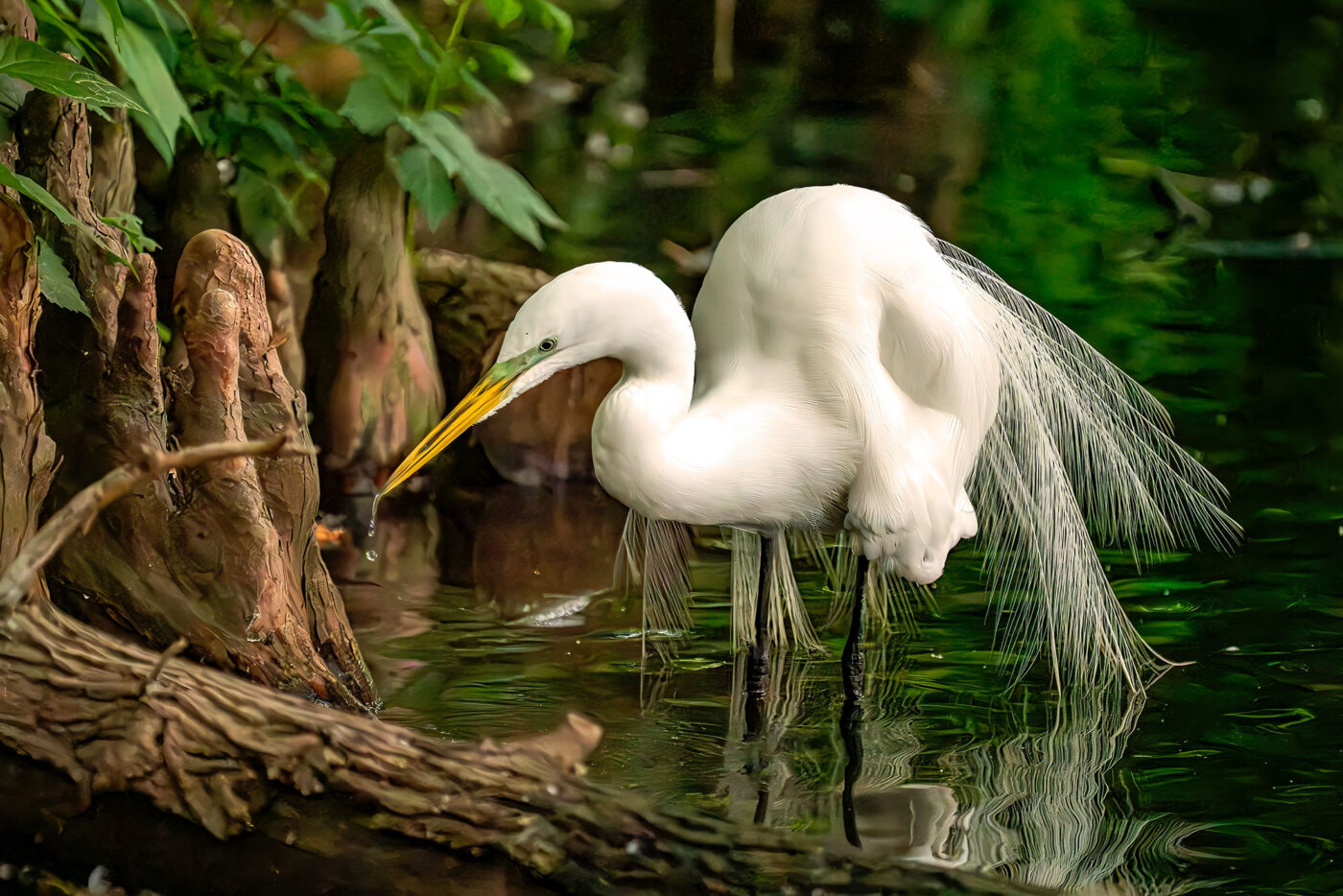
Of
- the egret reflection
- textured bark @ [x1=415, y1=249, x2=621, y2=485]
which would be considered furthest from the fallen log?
textured bark @ [x1=415, y1=249, x2=621, y2=485]

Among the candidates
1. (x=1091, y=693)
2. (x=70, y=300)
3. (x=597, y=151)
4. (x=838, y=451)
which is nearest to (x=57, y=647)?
(x=70, y=300)

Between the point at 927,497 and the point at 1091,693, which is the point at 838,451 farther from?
the point at 1091,693

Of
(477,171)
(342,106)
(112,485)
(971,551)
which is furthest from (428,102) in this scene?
(112,485)

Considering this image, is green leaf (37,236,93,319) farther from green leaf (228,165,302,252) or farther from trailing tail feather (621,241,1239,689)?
green leaf (228,165,302,252)

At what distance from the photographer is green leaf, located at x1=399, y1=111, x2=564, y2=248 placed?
2.78 metres

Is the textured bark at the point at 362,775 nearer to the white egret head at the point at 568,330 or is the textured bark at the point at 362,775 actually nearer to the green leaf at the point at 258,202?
the white egret head at the point at 568,330

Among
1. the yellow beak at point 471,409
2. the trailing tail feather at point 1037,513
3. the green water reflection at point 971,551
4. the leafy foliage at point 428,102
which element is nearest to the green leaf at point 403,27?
the leafy foliage at point 428,102

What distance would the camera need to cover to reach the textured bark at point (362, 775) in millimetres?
1427

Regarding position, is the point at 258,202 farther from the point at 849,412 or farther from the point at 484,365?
the point at 849,412

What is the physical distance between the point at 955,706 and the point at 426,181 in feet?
4.79

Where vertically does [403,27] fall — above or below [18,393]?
above

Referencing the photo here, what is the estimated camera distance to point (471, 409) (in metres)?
1.93

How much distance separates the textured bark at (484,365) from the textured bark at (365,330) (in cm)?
19

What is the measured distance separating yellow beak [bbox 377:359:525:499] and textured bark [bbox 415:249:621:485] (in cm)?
190
